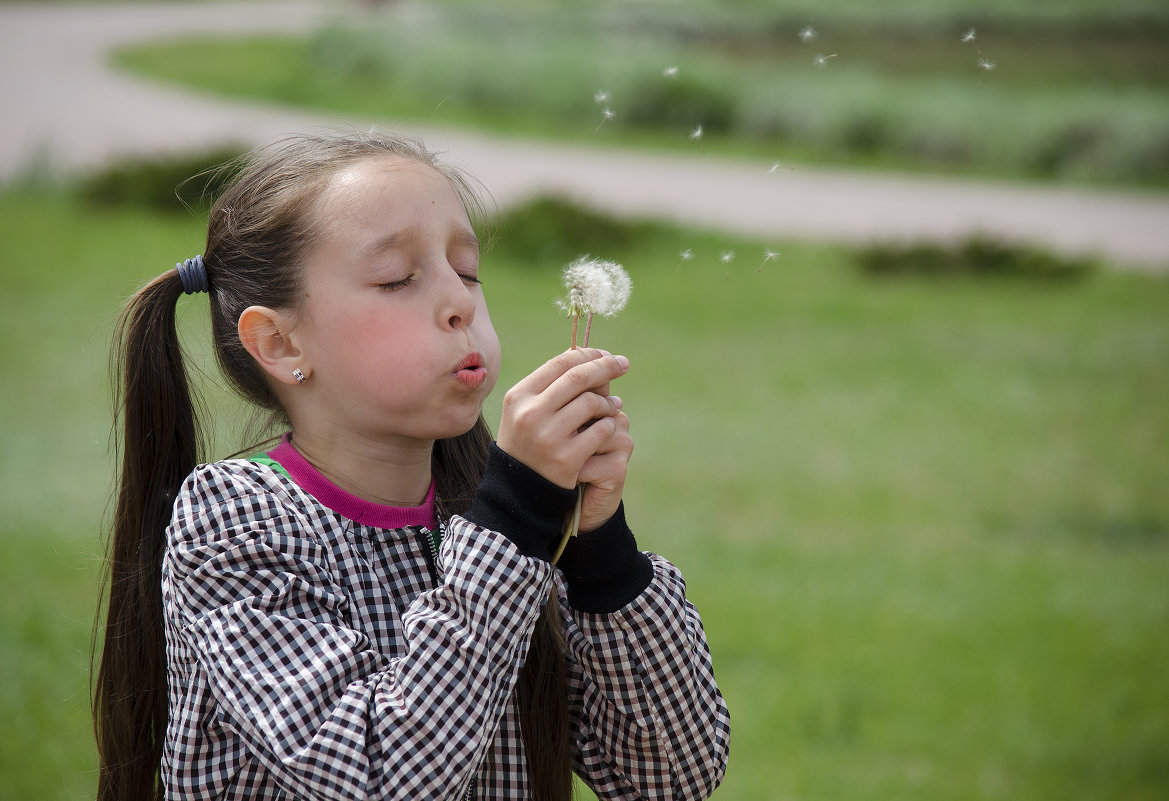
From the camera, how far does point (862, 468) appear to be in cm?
547

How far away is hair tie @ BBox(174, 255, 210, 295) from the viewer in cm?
151

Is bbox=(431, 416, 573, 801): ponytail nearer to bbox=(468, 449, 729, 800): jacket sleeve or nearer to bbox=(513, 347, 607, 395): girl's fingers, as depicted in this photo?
bbox=(468, 449, 729, 800): jacket sleeve

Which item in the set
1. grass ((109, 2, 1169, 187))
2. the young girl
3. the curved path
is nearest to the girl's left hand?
the young girl

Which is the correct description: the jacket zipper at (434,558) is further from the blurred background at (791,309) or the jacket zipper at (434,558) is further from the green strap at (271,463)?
the blurred background at (791,309)

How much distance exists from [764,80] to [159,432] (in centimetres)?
1127

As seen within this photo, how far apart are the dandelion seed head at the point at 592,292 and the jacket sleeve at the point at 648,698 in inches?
11.9

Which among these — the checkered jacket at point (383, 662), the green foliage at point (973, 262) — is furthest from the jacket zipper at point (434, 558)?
the green foliage at point (973, 262)

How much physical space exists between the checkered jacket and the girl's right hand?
0.09 meters

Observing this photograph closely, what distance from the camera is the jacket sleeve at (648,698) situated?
1.32m

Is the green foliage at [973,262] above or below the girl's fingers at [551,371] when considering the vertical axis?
above

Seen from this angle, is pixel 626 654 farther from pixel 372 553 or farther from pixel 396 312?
pixel 396 312

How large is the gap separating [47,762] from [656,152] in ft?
31.6

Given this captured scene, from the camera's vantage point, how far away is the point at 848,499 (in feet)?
17.0

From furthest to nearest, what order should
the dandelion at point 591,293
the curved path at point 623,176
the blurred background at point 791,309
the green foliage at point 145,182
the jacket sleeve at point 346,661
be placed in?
the green foliage at point 145,182, the curved path at point 623,176, the blurred background at point 791,309, the dandelion at point 591,293, the jacket sleeve at point 346,661
